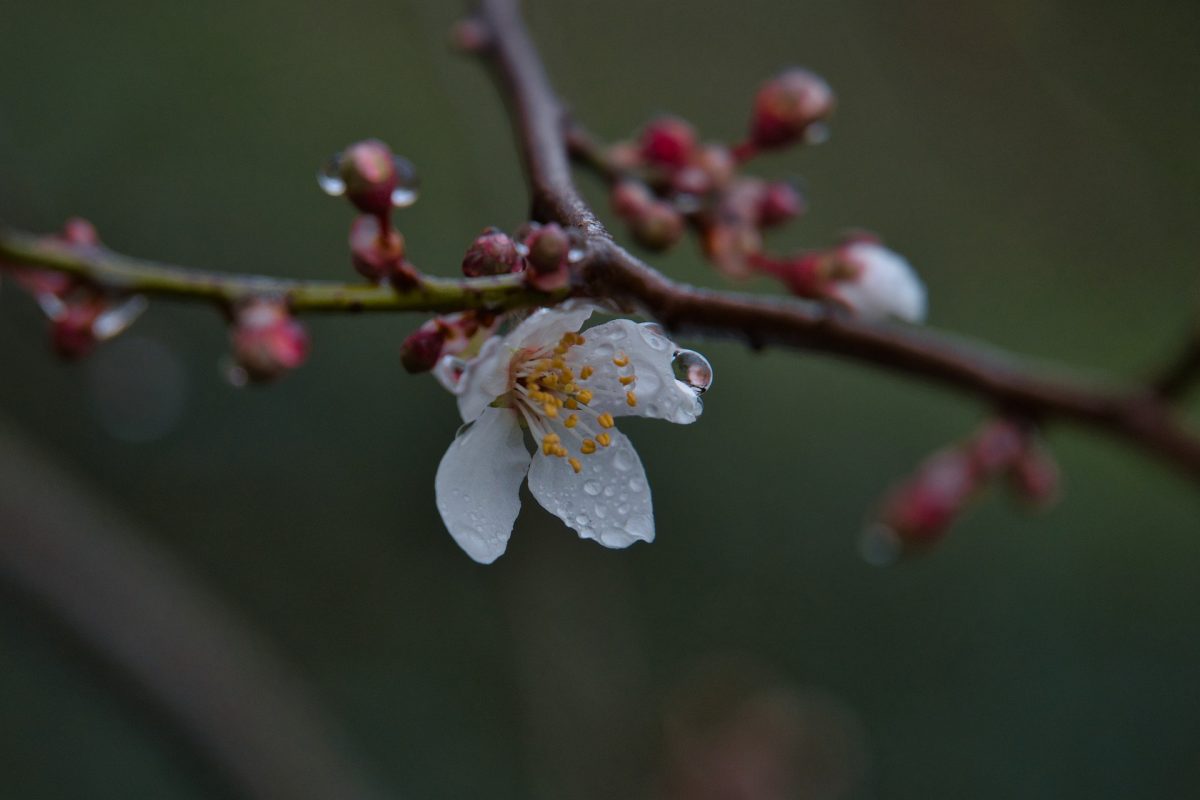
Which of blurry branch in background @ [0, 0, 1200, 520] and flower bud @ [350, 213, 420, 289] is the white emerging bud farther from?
flower bud @ [350, 213, 420, 289]

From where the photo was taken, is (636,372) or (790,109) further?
(790,109)

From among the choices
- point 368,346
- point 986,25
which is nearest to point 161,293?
point 368,346

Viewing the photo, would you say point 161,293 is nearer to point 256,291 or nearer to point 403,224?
point 256,291

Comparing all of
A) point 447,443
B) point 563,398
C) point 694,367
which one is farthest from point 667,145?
point 447,443

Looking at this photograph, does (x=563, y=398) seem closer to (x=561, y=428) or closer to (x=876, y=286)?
(x=561, y=428)

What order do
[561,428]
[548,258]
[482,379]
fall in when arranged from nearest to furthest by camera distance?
[548,258], [482,379], [561,428]

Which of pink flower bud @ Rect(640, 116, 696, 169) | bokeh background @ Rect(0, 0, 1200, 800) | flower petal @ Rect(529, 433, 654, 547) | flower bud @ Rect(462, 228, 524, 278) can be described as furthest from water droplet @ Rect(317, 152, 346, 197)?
bokeh background @ Rect(0, 0, 1200, 800)

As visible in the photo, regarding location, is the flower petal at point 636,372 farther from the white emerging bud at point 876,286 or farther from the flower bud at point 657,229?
the white emerging bud at point 876,286
